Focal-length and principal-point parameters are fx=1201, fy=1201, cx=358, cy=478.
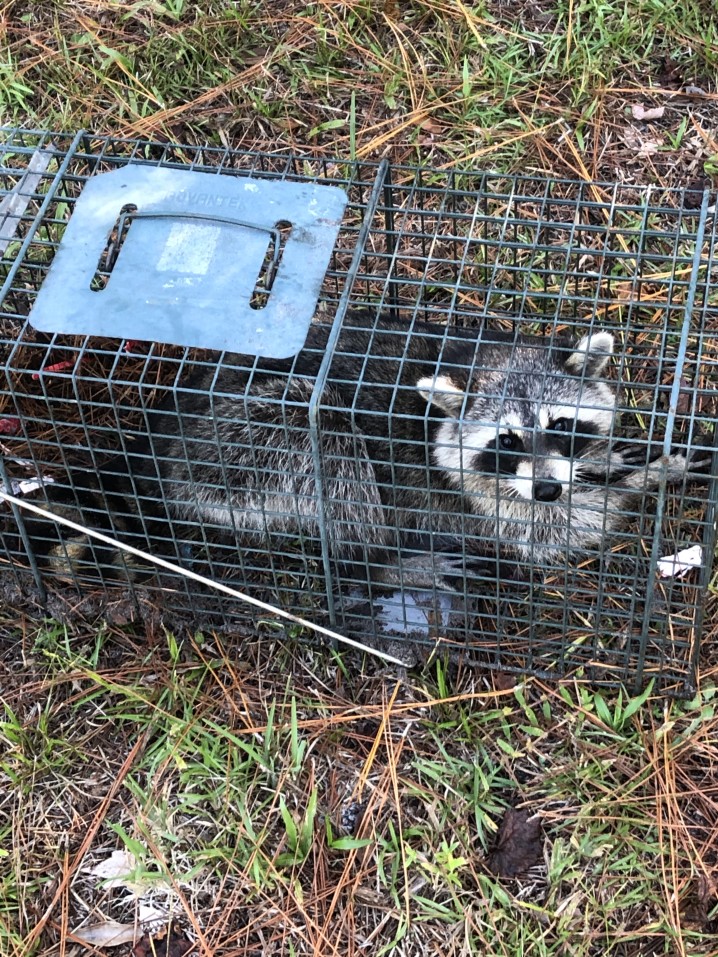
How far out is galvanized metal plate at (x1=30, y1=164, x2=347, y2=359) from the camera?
11.4ft

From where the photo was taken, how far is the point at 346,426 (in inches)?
164

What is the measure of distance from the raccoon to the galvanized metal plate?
29 cm

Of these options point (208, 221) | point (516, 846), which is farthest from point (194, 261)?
point (516, 846)

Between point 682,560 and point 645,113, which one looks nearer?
point 682,560

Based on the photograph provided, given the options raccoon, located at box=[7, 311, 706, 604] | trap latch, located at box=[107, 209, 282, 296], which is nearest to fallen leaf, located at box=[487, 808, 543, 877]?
raccoon, located at box=[7, 311, 706, 604]

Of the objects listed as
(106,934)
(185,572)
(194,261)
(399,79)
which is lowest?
(106,934)

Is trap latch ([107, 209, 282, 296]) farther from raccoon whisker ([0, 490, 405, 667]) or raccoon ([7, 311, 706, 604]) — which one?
raccoon whisker ([0, 490, 405, 667])

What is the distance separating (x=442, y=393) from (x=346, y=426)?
55cm

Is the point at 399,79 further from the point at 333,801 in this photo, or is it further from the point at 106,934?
the point at 106,934

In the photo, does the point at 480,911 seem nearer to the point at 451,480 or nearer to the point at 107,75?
the point at 451,480

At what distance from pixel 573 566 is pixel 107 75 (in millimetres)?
3113

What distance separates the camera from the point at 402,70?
5398mm

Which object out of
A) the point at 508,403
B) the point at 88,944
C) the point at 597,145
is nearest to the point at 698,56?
the point at 597,145

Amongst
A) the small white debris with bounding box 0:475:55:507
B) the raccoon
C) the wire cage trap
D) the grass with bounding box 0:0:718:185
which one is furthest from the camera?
the grass with bounding box 0:0:718:185
